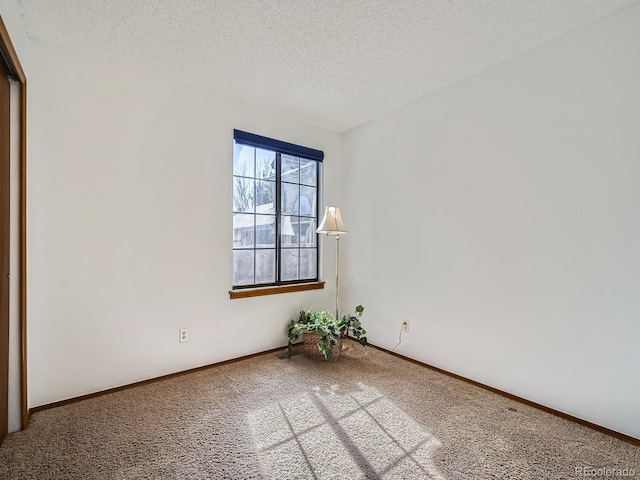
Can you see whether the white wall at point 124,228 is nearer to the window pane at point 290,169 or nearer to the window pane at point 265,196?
the window pane at point 265,196

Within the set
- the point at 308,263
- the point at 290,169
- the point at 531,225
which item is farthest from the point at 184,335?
the point at 531,225

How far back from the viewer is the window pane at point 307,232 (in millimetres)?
3521

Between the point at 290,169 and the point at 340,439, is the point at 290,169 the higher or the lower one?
the higher one

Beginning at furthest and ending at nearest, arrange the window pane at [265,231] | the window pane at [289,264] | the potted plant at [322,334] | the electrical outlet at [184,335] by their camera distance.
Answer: the window pane at [289,264], the window pane at [265,231], the potted plant at [322,334], the electrical outlet at [184,335]

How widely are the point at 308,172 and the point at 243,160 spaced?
83cm

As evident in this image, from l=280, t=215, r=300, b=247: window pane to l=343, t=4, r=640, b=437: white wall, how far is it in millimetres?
1025

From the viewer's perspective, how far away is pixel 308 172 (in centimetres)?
359

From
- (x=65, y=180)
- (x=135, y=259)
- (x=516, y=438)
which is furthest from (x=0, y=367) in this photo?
(x=516, y=438)

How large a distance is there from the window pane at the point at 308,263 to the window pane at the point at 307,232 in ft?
0.23

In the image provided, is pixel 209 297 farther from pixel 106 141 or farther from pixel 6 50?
pixel 6 50

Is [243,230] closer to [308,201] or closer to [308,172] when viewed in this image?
[308,201]

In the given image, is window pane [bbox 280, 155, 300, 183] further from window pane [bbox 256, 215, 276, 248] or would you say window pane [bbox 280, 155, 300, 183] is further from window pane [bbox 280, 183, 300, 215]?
window pane [bbox 256, 215, 276, 248]

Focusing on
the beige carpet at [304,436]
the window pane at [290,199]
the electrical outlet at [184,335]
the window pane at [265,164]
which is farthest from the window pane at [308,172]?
the beige carpet at [304,436]

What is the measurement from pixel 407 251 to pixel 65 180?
2.84 metres
